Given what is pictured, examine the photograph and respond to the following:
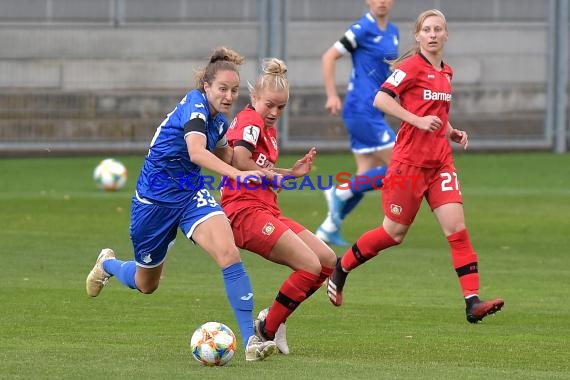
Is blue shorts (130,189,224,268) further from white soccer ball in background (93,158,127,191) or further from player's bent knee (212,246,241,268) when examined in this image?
white soccer ball in background (93,158,127,191)

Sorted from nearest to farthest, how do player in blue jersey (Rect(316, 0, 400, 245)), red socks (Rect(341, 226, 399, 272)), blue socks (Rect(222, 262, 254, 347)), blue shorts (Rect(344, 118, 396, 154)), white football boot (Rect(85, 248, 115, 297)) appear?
1. blue socks (Rect(222, 262, 254, 347))
2. white football boot (Rect(85, 248, 115, 297))
3. red socks (Rect(341, 226, 399, 272))
4. player in blue jersey (Rect(316, 0, 400, 245))
5. blue shorts (Rect(344, 118, 396, 154))

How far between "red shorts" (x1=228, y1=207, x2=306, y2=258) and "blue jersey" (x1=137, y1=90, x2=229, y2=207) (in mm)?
310

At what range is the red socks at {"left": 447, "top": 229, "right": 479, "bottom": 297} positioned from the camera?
29.5 feet

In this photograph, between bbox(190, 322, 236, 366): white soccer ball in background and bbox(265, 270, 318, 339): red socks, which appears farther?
bbox(265, 270, 318, 339): red socks

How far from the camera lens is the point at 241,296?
24.5 ft

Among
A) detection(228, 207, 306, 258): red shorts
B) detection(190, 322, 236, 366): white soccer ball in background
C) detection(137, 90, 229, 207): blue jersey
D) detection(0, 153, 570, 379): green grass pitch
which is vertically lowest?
detection(0, 153, 570, 379): green grass pitch

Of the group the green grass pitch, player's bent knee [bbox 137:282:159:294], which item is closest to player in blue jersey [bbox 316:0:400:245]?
the green grass pitch

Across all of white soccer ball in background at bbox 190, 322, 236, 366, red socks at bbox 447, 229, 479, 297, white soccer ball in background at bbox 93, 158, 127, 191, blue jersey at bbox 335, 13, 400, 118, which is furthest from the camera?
white soccer ball in background at bbox 93, 158, 127, 191

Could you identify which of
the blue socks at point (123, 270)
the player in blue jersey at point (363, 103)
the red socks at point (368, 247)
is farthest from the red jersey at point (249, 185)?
the player in blue jersey at point (363, 103)

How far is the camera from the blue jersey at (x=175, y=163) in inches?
308

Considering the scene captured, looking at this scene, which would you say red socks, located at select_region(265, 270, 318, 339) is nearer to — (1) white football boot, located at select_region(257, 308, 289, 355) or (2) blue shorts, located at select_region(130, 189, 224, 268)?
(1) white football boot, located at select_region(257, 308, 289, 355)

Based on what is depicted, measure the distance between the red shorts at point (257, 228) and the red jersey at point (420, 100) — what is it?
5.60ft

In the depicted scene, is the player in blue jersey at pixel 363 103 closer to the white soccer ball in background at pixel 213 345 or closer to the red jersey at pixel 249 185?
the red jersey at pixel 249 185

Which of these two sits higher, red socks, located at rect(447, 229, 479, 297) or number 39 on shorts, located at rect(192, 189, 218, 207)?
number 39 on shorts, located at rect(192, 189, 218, 207)
